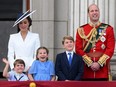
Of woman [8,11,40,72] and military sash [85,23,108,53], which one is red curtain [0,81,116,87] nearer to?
woman [8,11,40,72]

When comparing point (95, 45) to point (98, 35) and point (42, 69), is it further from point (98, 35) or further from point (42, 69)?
point (42, 69)

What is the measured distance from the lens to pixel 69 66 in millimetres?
9000

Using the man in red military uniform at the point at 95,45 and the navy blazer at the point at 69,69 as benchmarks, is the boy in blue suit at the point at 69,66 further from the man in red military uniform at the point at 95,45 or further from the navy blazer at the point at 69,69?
the man in red military uniform at the point at 95,45

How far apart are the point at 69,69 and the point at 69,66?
5 cm

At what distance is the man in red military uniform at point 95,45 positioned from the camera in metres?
9.16

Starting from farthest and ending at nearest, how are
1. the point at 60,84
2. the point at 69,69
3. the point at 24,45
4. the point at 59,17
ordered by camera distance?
1. the point at 59,17
2. the point at 24,45
3. the point at 69,69
4. the point at 60,84

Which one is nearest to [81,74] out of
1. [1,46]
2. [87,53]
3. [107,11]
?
[87,53]

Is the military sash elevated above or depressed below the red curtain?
above

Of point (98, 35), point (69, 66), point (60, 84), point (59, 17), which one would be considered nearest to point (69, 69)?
point (69, 66)

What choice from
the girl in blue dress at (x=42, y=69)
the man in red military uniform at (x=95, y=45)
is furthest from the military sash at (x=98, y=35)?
the girl in blue dress at (x=42, y=69)

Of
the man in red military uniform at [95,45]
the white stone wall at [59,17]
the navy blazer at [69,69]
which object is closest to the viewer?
Answer: the navy blazer at [69,69]

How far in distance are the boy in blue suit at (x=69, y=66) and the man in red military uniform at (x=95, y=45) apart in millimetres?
165

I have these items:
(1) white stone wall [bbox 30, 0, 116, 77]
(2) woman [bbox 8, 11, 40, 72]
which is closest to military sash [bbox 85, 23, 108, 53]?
(2) woman [bbox 8, 11, 40, 72]

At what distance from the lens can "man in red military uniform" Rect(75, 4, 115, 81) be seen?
9.16 meters
